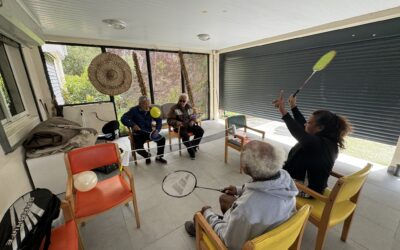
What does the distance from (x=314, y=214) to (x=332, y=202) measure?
0.69 ft

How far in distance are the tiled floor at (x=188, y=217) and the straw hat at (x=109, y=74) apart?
1.84 meters

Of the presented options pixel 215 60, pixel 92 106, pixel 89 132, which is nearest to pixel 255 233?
pixel 89 132

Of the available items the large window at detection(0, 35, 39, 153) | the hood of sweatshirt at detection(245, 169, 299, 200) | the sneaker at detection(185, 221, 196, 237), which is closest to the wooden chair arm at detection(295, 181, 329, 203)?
the hood of sweatshirt at detection(245, 169, 299, 200)

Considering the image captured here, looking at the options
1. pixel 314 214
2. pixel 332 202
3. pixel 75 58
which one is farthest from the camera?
pixel 75 58

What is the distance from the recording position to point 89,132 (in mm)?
2355

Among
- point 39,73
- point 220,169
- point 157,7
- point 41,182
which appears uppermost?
point 157,7

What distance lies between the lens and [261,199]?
31.7 inches

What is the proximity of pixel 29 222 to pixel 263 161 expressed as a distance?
126cm

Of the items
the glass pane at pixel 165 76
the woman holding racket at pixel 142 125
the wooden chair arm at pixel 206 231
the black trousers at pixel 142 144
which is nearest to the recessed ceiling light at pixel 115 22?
the woman holding racket at pixel 142 125

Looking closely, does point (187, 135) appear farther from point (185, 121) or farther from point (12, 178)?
point (12, 178)

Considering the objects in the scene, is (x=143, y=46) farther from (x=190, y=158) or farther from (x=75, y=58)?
(x=190, y=158)

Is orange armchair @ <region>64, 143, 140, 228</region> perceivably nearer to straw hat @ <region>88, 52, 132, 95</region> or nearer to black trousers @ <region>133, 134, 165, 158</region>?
black trousers @ <region>133, 134, 165, 158</region>

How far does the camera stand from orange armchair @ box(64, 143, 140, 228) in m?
1.31

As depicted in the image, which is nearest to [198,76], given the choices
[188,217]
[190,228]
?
[188,217]
